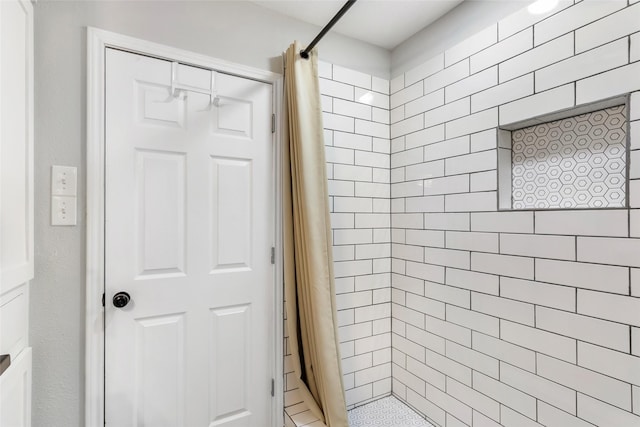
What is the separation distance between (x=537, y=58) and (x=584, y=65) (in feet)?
0.59

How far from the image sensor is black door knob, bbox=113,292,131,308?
121 cm

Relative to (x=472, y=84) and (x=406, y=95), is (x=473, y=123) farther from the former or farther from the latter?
(x=406, y=95)

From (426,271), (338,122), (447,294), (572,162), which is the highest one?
(338,122)

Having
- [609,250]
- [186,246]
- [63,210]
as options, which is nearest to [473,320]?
[609,250]

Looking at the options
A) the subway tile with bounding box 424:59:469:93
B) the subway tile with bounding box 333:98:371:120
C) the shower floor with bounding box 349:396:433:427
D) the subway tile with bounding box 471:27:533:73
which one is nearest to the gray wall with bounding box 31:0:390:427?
the subway tile with bounding box 333:98:371:120

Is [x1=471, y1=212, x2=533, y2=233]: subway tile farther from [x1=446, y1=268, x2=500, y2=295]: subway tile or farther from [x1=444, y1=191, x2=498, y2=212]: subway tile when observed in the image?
[x1=446, y1=268, x2=500, y2=295]: subway tile

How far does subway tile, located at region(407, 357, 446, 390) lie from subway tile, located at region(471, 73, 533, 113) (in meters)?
1.41

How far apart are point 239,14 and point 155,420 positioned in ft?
6.51

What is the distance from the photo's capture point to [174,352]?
1.35 metres

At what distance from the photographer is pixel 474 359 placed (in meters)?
1.42

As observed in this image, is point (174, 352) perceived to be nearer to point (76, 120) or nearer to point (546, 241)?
point (76, 120)

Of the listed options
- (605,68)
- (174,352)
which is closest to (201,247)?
(174,352)

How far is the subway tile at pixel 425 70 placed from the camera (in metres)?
1.61

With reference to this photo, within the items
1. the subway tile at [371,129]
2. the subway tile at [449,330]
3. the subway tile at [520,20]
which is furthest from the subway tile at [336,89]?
the subway tile at [449,330]
